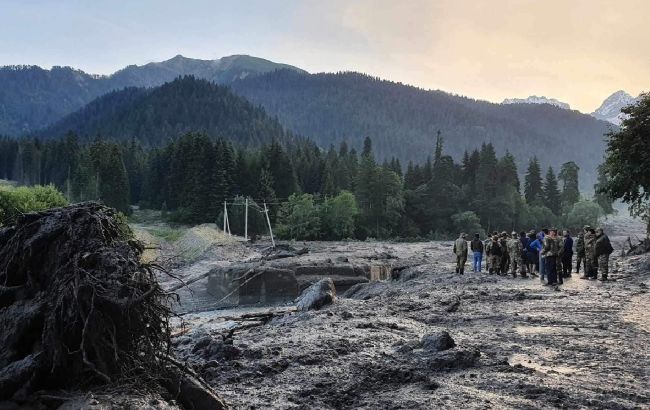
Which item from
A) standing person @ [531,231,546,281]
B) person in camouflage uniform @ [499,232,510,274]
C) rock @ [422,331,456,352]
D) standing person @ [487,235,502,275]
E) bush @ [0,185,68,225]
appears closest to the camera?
rock @ [422,331,456,352]

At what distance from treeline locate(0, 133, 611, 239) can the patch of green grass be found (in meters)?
4.07

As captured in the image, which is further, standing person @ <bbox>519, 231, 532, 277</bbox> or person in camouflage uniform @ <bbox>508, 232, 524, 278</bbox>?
person in camouflage uniform @ <bbox>508, 232, 524, 278</bbox>

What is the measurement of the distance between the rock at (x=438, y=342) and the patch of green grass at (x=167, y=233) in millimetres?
57805

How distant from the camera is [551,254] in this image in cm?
2145

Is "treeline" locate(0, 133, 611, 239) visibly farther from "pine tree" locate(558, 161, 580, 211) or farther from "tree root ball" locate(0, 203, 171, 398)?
"tree root ball" locate(0, 203, 171, 398)

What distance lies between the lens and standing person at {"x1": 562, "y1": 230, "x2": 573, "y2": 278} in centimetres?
2328

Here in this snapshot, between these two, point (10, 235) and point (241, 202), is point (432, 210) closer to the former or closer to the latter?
point (241, 202)

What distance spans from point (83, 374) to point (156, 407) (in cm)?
84

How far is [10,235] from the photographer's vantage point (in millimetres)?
6594

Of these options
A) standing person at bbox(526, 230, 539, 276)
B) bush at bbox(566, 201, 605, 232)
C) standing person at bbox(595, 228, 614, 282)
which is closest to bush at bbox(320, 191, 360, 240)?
bush at bbox(566, 201, 605, 232)

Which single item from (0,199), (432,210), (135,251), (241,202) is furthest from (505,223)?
(135,251)

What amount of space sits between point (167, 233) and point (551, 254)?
190 ft

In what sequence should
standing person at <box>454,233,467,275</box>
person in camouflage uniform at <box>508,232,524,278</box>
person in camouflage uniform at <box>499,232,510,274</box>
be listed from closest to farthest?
person in camouflage uniform at <box>508,232,524,278</box> < person in camouflage uniform at <box>499,232,510,274</box> < standing person at <box>454,233,467,275</box>

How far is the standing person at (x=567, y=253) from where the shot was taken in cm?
2328
